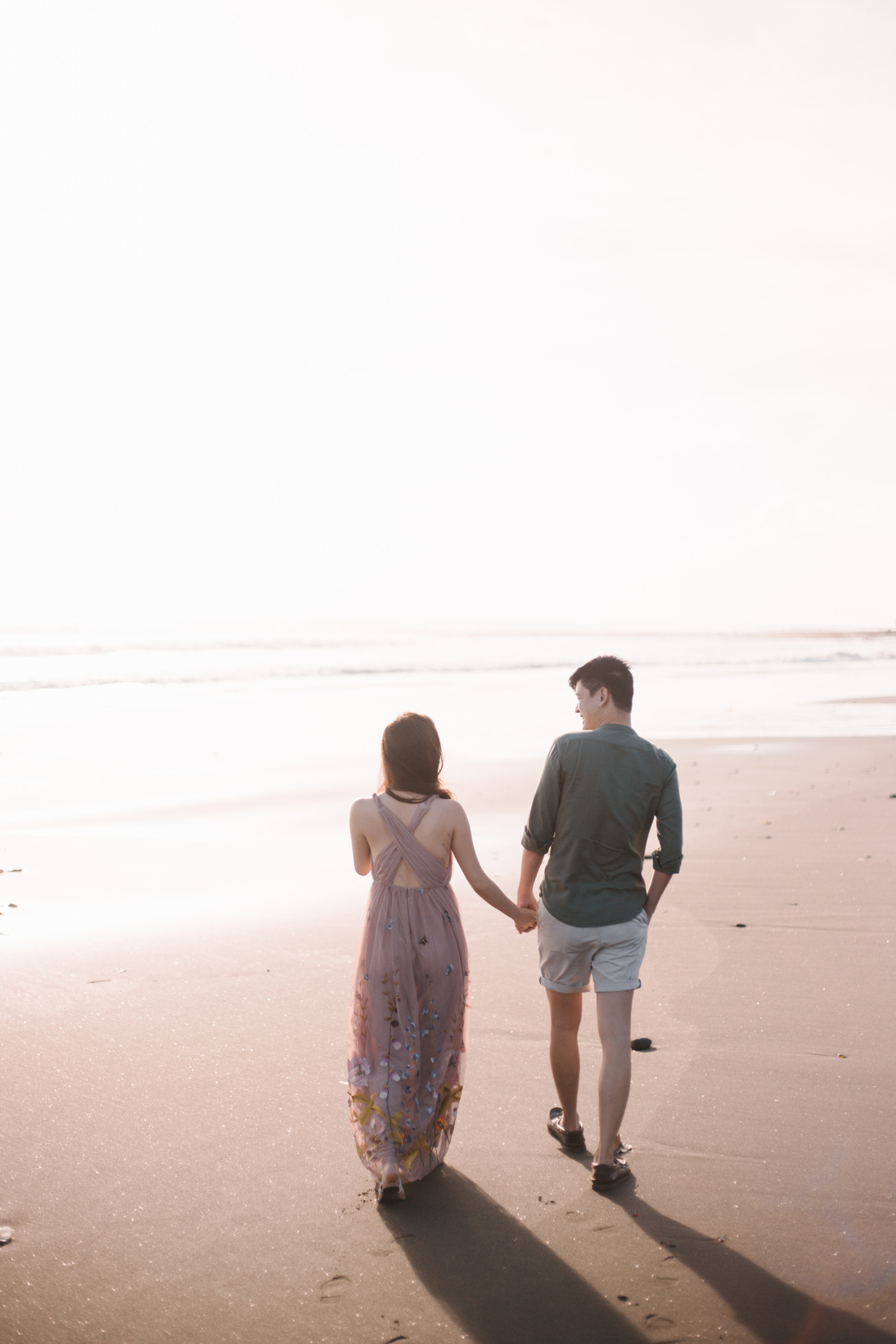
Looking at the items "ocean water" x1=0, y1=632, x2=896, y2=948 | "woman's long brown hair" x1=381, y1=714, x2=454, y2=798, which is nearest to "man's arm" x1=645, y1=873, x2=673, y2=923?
"woman's long brown hair" x1=381, y1=714, x2=454, y2=798

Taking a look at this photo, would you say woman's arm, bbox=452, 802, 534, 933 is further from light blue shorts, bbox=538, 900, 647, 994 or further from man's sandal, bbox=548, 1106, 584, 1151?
man's sandal, bbox=548, 1106, 584, 1151

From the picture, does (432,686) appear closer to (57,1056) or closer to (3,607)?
(57,1056)

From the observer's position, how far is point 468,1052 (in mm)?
5023

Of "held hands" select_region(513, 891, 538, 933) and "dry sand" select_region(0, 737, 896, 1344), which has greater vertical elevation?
"held hands" select_region(513, 891, 538, 933)

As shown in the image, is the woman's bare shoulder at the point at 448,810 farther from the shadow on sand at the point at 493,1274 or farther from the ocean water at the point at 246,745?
the ocean water at the point at 246,745

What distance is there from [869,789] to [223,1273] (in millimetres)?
9713

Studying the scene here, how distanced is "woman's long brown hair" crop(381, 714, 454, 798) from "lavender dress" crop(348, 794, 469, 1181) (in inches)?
2.9

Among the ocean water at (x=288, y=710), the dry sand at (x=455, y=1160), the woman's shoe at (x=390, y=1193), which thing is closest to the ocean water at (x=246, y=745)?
the ocean water at (x=288, y=710)

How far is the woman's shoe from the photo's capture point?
3692mm

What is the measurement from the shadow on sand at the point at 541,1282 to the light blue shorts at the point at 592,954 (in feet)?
2.34

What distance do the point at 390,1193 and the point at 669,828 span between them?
1.61 metres

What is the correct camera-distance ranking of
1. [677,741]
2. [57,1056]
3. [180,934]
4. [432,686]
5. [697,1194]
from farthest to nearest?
[432,686] < [677,741] < [180,934] < [57,1056] < [697,1194]

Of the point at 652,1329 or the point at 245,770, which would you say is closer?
the point at 652,1329

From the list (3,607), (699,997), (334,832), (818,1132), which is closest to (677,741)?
(334,832)
